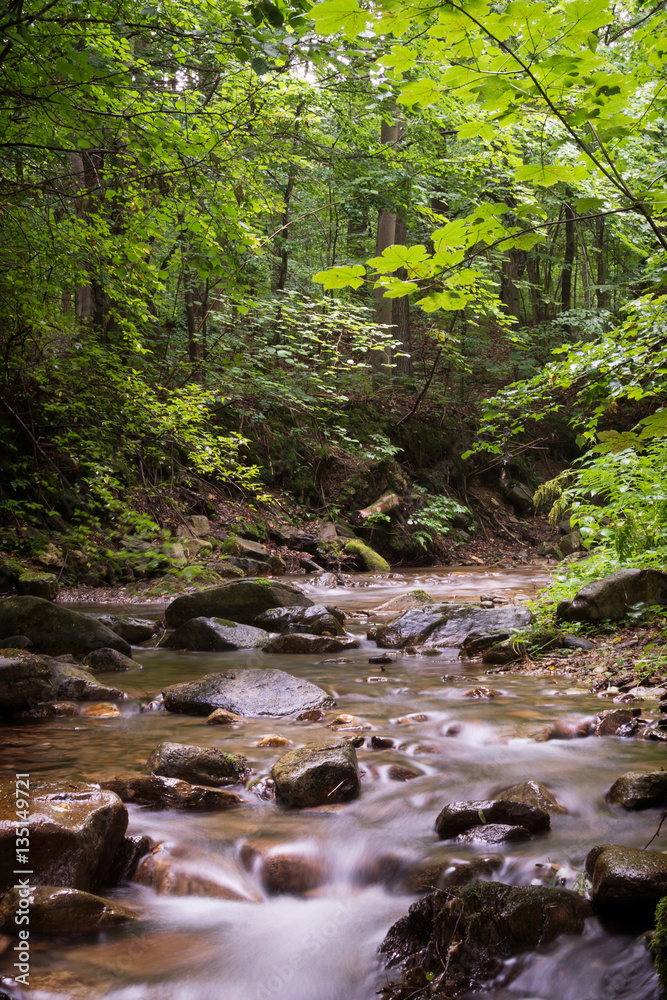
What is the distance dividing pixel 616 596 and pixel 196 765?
12.9 feet

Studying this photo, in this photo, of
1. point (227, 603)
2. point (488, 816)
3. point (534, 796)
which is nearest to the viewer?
point (488, 816)

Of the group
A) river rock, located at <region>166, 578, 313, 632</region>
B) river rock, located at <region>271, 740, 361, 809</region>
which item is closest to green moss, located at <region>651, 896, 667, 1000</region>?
river rock, located at <region>271, 740, 361, 809</region>

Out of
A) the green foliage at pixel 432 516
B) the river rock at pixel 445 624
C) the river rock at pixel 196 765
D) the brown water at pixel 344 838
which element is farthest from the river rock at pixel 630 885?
the green foliage at pixel 432 516

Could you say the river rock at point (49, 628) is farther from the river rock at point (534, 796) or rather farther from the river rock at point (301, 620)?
the river rock at point (534, 796)

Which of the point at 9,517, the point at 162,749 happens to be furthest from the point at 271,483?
the point at 162,749

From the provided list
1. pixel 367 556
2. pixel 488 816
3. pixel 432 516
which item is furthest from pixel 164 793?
pixel 432 516

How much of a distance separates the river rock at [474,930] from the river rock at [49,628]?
4633mm

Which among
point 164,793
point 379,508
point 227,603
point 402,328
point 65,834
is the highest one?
point 402,328

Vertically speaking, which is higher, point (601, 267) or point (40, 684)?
point (601, 267)

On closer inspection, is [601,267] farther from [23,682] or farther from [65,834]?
[65,834]

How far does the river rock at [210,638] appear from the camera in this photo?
274 inches

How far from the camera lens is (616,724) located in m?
3.99

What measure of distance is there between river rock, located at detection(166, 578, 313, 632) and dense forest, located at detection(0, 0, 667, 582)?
1256 mm

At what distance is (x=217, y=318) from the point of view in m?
10.8
